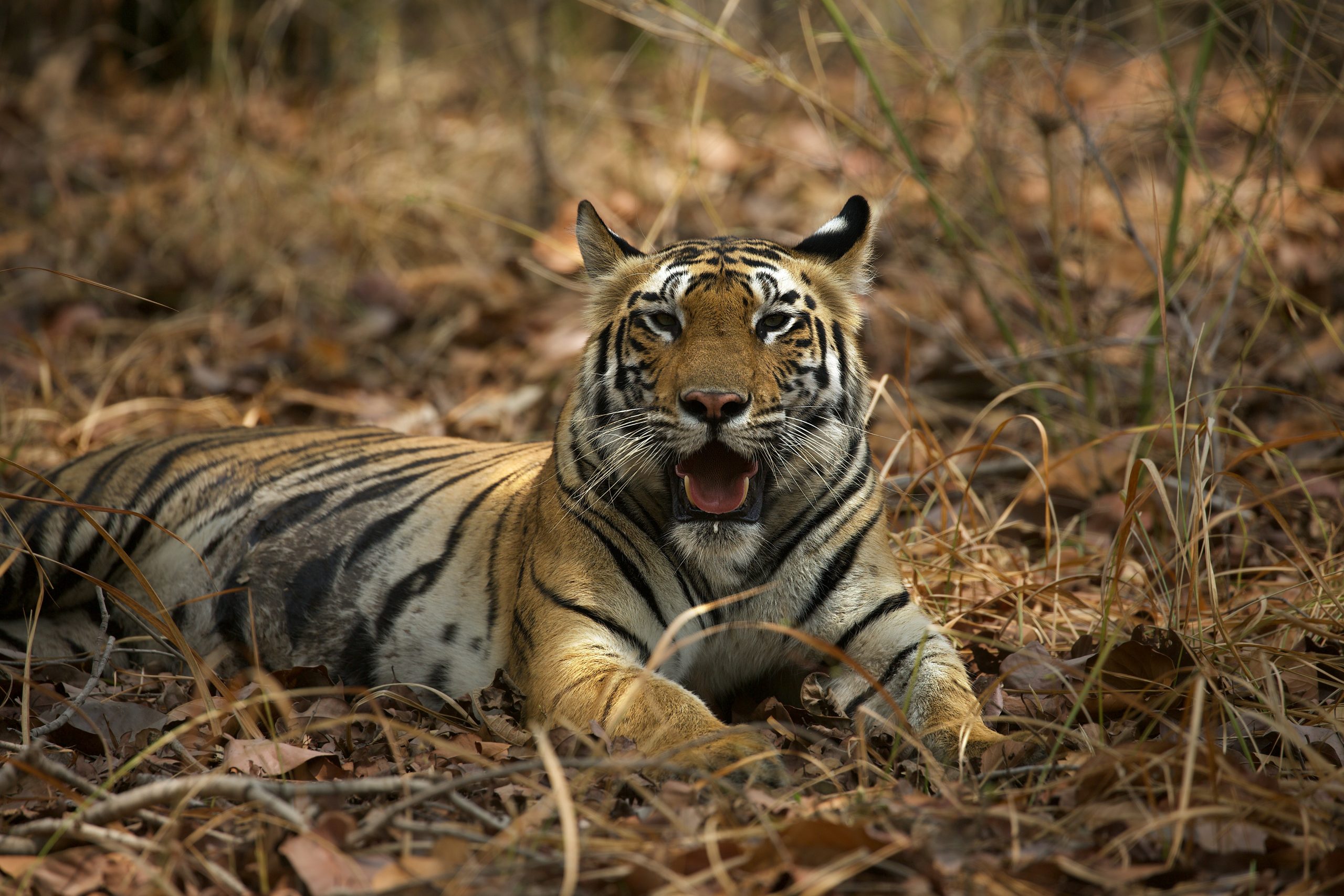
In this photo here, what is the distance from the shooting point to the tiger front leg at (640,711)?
7.82 ft

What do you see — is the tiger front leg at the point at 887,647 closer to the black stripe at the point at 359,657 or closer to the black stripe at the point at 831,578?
the black stripe at the point at 831,578

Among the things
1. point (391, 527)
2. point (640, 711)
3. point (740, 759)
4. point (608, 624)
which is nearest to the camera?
point (740, 759)

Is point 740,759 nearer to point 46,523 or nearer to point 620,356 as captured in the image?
point 620,356

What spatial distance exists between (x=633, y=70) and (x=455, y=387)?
168 inches

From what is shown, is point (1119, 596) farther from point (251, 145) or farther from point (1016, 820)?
point (251, 145)

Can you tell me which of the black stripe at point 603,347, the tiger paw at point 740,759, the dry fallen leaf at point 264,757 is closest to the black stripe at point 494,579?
the black stripe at point 603,347

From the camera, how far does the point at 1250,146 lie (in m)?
4.10

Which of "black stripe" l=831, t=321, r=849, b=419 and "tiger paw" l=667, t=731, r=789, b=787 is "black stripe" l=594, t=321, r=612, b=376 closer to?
"black stripe" l=831, t=321, r=849, b=419

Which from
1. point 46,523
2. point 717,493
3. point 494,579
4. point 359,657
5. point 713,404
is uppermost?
point 713,404

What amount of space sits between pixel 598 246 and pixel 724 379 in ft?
2.62

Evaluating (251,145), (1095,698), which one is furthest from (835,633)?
(251,145)

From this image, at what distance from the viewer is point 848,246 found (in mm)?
3359

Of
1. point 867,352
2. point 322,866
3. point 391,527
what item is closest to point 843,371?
point 391,527

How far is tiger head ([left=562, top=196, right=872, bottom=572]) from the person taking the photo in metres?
2.88
